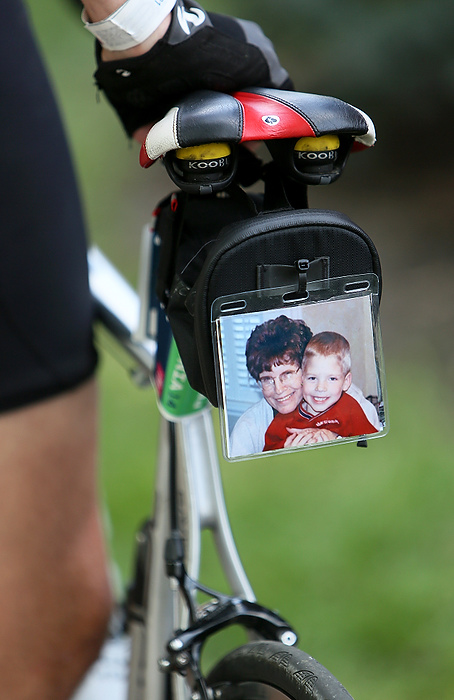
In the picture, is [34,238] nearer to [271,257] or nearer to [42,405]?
[42,405]

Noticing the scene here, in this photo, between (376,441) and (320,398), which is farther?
(376,441)

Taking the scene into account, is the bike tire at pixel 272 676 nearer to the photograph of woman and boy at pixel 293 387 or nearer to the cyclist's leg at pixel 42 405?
the photograph of woman and boy at pixel 293 387

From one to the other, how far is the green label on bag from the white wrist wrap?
282 mm

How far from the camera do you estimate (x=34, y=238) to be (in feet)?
3.07

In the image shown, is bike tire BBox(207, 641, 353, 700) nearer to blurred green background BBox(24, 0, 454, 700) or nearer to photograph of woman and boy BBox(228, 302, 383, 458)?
photograph of woman and boy BBox(228, 302, 383, 458)

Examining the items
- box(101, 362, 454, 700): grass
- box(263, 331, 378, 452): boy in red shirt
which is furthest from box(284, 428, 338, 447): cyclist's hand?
box(101, 362, 454, 700): grass

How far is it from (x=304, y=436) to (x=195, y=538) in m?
0.30

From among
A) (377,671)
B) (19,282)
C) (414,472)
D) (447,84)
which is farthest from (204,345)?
(447,84)

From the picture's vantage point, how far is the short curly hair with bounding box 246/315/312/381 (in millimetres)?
582

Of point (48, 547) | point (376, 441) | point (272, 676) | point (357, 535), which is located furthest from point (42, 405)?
point (376, 441)

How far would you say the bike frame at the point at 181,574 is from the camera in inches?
31.1

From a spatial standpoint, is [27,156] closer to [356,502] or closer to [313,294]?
[313,294]

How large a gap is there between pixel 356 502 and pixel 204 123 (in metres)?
1.47

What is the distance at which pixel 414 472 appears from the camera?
6.55 ft
